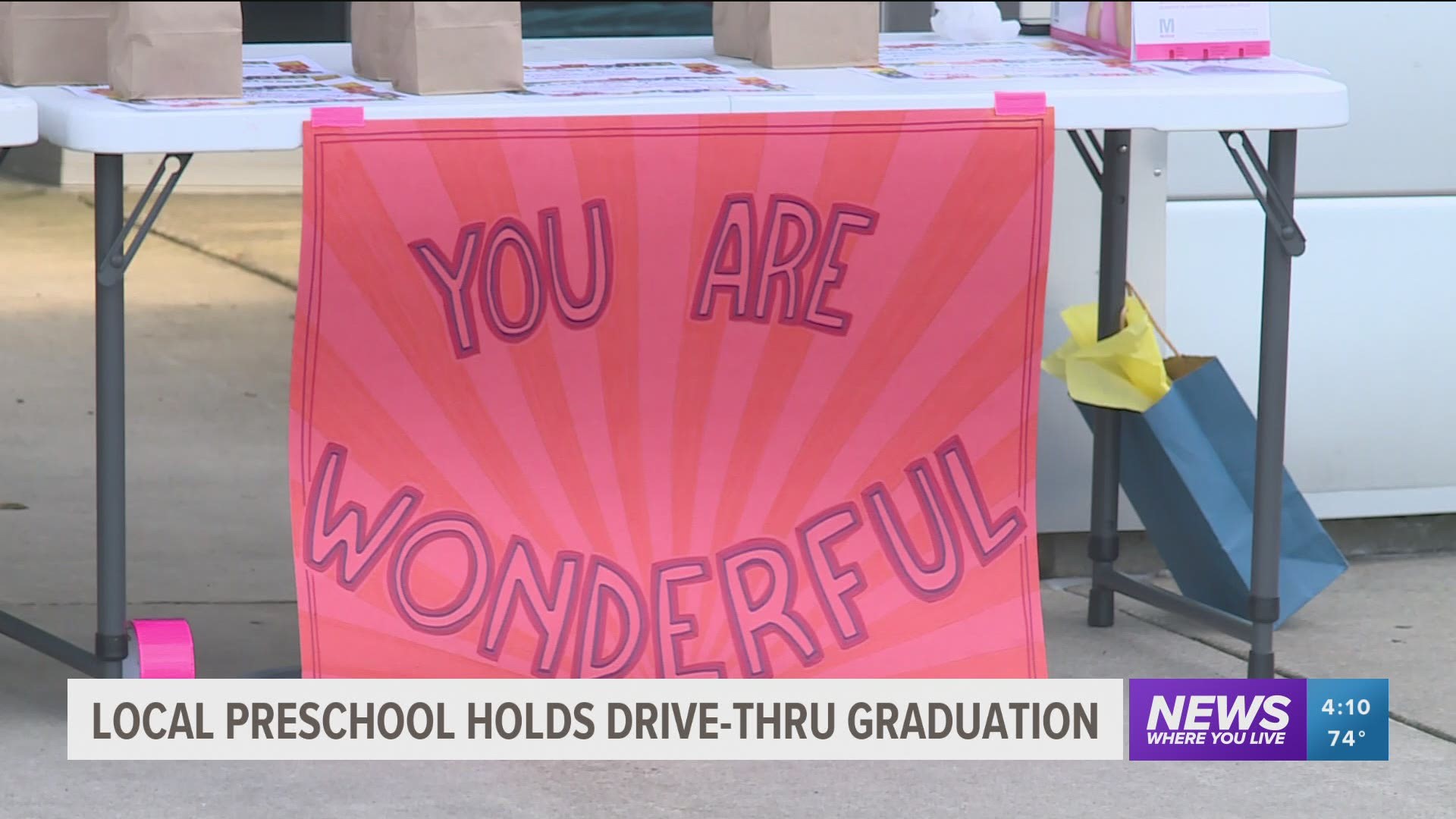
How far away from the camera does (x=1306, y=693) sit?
296cm

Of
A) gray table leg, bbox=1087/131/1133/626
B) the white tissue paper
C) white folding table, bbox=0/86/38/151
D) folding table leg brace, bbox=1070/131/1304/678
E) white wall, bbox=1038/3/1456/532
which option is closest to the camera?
white folding table, bbox=0/86/38/151

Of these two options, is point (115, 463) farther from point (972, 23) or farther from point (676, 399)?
point (972, 23)

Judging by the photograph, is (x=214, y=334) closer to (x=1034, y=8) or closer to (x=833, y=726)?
(x=1034, y=8)

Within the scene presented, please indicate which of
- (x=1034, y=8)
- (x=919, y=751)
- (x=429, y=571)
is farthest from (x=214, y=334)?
(x=919, y=751)

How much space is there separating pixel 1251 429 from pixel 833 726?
1016 mm

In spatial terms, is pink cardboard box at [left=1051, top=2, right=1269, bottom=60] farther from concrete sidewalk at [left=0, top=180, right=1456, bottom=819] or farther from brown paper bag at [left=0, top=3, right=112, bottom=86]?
brown paper bag at [left=0, top=3, right=112, bottom=86]

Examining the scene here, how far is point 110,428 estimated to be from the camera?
8.98ft

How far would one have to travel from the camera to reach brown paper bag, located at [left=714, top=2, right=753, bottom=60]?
3133mm

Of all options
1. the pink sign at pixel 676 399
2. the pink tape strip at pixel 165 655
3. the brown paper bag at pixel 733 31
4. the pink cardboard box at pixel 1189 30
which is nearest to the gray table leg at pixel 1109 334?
the pink cardboard box at pixel 1189 30

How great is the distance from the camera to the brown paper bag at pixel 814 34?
3.02 meters

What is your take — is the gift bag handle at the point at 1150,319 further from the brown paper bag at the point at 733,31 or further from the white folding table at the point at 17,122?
the white folding table at the point at 17,122

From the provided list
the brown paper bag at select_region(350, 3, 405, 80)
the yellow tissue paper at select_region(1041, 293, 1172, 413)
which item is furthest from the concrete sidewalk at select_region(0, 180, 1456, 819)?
the brown paper bag at select_region(350, 3, 405, 80)

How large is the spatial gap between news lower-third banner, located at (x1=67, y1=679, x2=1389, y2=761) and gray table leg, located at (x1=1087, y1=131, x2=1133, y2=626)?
536mm

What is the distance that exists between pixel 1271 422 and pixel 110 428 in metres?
1.74
